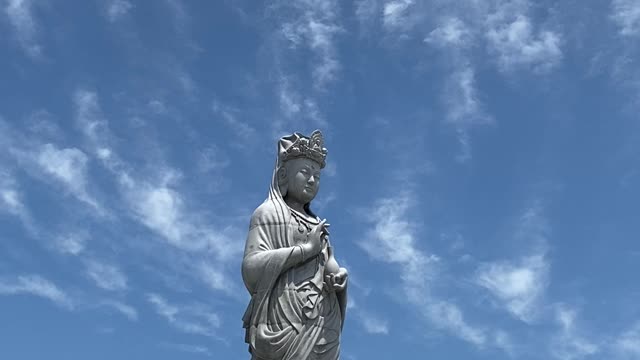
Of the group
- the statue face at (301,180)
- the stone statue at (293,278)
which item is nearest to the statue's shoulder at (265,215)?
the stone statue at (293,278)

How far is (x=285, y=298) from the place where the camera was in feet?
51.8

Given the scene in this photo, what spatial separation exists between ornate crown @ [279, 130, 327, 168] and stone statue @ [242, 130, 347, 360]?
19 mm

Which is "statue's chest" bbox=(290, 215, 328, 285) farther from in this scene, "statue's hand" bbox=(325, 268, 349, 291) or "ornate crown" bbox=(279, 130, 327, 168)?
"ornate crown" bbox=(279, 130, 327, 168)

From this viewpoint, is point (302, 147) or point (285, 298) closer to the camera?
point (285, 298)

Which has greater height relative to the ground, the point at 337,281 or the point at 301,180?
the point at 301,180

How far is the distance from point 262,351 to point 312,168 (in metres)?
3.84

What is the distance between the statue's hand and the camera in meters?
16.2

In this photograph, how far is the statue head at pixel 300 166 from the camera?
17266 millimetres

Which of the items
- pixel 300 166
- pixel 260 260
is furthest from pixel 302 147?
pixel 260 260

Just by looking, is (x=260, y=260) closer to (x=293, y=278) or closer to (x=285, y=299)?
(x=293, y=278)

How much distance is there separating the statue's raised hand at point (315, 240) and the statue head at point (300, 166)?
982 millimetres

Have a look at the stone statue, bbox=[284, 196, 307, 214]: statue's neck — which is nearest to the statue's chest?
the stone statue

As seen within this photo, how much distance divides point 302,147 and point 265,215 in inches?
62.3

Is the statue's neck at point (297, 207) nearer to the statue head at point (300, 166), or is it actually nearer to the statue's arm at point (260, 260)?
the statue head at point (300, 166)
